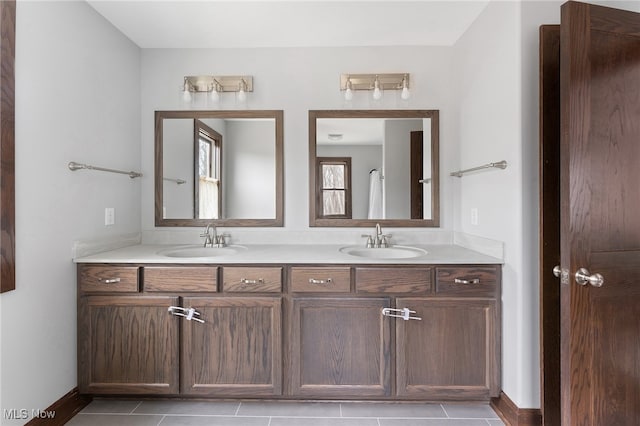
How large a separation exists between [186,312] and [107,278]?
47 centimetres

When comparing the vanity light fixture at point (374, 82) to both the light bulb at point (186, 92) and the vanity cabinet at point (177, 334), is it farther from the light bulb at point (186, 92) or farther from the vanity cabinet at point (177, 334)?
the vanity cabinet at point (177, 334)

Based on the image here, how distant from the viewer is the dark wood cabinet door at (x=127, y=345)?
76.0 inches

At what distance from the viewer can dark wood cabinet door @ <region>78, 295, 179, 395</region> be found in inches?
76.0

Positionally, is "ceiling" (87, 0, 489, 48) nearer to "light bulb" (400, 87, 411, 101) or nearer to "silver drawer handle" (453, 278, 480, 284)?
"light bulb" (400, 87, 411, 101)

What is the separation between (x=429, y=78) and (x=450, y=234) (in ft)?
3.58

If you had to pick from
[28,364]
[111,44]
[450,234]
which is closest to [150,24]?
[111,44]

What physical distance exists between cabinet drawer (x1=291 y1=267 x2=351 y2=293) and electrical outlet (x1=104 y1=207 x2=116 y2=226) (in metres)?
1.20

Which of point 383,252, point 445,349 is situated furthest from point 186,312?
point 445,349

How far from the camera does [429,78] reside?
2.52 metres

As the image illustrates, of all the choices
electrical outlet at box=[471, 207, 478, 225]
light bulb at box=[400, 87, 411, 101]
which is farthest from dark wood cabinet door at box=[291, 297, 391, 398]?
light bulb at box=[400, 87, 411, 101]

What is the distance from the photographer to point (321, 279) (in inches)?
75.8

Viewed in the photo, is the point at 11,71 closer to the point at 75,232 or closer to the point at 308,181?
the point at 75,232

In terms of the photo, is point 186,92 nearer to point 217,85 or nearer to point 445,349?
point 217,85

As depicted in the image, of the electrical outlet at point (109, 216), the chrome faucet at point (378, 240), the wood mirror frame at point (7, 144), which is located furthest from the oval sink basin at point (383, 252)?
the wood mirror frame at point (7, 144)
